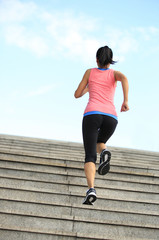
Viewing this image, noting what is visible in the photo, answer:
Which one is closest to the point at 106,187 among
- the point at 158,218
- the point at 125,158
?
the point at 158,218

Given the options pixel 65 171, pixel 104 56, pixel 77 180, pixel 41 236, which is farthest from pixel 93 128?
pixel 65 171

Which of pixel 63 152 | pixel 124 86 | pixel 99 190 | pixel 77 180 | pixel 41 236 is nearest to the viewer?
pixel 41 236

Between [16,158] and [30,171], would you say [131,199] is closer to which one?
[30,171]

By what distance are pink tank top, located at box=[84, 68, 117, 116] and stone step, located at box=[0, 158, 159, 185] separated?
127cm

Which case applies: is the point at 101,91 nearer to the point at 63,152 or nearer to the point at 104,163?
the point at 104,163

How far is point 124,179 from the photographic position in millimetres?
4504

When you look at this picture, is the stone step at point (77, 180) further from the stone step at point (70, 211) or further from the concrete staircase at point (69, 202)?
the stone step at point (70, 211)

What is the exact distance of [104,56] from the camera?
3520mm

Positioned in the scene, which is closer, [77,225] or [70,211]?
[77,225]

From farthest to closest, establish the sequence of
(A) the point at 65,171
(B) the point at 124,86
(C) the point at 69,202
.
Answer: (A) the point at 65,171 < (C) the point at 69,202 < (B) the point at 124,86

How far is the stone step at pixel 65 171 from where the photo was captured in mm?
4398

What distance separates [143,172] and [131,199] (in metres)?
0.90

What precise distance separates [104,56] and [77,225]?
1.68m

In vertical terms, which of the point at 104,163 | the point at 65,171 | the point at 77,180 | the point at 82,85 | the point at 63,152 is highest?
the point at 63,152
